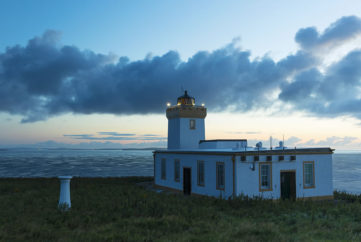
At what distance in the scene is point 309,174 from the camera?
19.1m

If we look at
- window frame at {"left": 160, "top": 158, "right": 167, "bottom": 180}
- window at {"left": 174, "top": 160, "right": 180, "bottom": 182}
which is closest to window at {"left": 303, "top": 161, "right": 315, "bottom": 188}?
window at {"left": 174, "top": 160, "right": 180, "bottom": 182}

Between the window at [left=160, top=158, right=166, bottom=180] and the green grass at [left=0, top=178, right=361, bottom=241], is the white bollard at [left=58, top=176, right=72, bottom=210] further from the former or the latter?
the window at [left=160, top=158, right=166, bottom=180]

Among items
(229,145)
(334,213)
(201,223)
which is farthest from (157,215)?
(229,145)

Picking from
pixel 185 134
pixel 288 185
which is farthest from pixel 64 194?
pixel 185 134

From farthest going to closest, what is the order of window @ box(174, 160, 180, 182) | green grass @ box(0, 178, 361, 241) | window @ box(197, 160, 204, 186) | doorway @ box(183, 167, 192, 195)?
window @ box(174, 160, 180, 182), doorway @ box(183, 167, 192, 195), window @ box(197, 160, 204, 186), green grass @ box(0, 178, 361, 241)

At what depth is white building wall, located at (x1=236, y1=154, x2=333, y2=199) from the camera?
1730 centimetres

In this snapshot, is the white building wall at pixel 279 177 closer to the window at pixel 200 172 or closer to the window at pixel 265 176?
the window at pixel 265 176

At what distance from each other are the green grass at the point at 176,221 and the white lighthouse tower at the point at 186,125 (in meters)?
10.3

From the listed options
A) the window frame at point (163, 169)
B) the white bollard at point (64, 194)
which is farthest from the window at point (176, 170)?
the white bollard at point (64, 194)

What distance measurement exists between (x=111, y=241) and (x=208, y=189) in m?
10.7

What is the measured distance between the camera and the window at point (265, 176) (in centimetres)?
1773

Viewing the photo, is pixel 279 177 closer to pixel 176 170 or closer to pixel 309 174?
pixel 309 174

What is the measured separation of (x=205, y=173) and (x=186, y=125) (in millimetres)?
8206

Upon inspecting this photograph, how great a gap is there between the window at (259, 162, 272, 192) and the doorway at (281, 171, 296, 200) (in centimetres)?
104
